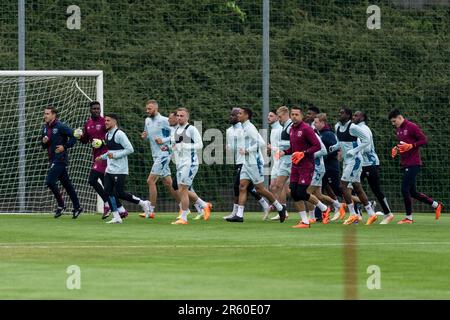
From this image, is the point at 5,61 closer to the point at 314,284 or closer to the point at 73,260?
the point at 73,260

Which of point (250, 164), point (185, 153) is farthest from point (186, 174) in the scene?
point (250, 164)

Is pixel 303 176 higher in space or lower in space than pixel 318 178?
higher

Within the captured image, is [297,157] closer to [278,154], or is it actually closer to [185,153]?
[278,154]

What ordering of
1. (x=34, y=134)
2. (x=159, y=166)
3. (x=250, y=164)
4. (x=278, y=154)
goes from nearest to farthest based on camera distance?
(x=250, y=164), (x=278, y=154), (x=159, y=166), (x=34, y=134)

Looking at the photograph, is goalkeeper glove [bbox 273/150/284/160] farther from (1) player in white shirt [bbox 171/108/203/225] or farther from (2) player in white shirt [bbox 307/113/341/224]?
(1) player in white shirt [bbox 171/108/203/225]

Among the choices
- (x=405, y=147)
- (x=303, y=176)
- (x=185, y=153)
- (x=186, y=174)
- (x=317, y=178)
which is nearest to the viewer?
(x=303, y=176)

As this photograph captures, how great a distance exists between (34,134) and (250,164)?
6.83m

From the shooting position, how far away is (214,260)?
1582 cm

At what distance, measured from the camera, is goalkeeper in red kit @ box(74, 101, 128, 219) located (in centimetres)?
2490

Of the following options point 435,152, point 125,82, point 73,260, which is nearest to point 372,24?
point 435,152

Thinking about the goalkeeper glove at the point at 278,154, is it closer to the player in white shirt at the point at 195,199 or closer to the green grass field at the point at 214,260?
the green grass field at the point at 214,260

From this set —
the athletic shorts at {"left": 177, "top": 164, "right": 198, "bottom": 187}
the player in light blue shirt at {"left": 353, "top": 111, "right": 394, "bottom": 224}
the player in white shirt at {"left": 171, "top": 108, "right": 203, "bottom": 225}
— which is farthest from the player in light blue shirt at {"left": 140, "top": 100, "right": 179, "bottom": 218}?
the player in light blue shirt at {"left": 353, "top": 111, "right": 394, "bottom": 224}

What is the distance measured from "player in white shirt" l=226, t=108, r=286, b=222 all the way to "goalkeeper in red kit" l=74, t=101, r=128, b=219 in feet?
8.04

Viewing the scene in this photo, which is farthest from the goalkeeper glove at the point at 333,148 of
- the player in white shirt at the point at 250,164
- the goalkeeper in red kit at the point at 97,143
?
the goalkeeper in red kit at the point at 97,143
